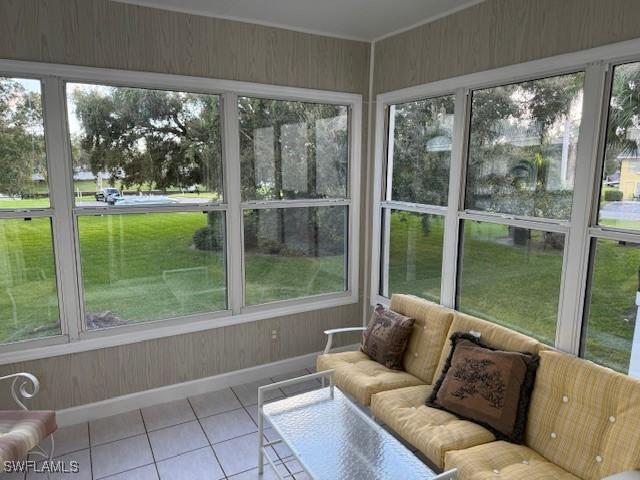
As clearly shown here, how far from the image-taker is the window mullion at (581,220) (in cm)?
223

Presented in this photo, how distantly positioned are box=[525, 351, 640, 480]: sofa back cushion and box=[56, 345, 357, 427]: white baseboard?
207 cm

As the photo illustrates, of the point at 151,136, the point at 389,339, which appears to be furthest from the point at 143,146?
the point at 389,339

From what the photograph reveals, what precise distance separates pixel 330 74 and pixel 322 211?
3.80 ft

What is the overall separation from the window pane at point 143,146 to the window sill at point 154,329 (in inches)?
36.1

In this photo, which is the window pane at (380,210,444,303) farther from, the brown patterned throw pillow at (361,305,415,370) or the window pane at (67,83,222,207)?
the window pane at (67,83,222,207)

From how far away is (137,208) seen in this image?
3.08m

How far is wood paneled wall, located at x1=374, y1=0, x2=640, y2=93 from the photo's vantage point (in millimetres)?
2170

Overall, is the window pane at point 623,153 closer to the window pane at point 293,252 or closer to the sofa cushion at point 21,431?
the window pane at point 293,252

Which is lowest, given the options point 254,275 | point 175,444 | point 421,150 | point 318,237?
point 175,444

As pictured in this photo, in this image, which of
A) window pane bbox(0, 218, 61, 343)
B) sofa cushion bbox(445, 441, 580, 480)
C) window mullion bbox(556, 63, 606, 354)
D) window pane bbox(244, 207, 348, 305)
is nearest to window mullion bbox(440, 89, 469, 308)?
window mullion bbox(556, 63, 606, 354)

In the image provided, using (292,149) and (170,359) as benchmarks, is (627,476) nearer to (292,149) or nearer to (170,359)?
(170,359)

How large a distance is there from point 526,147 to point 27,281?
129 inches

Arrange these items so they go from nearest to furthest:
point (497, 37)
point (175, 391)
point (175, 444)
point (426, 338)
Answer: point (497, 37) < point (175, 444) < point (426, 338) < point (175, 391)

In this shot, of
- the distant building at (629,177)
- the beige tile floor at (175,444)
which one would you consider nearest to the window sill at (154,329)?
the beige tile floor at (175,444)
